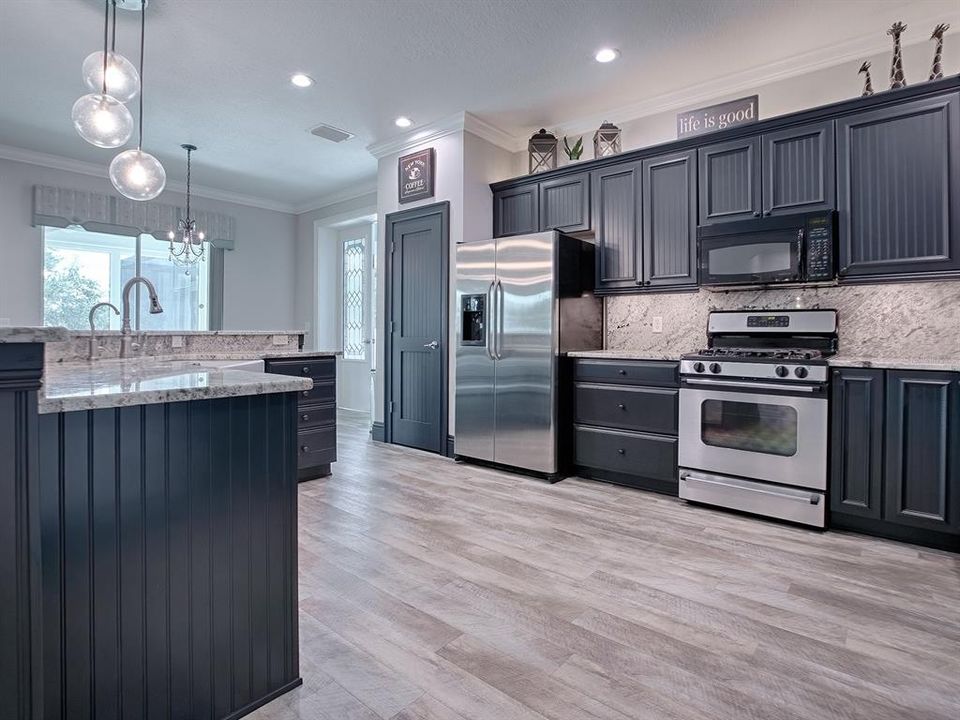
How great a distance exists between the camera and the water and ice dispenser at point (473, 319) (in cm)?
409

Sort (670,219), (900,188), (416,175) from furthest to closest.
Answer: (416,175), (670,219), (900,188)

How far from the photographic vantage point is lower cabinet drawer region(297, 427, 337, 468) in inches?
145

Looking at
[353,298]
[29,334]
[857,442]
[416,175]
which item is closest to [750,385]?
[857,442]

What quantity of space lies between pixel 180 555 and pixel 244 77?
3.59m

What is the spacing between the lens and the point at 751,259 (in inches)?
127

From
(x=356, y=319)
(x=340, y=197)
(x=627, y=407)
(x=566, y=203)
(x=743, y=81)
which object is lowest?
(x=627, y=407)

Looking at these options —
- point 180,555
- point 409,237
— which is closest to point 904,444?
point 180,555

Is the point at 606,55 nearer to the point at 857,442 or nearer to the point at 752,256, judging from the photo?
the point at 752,256

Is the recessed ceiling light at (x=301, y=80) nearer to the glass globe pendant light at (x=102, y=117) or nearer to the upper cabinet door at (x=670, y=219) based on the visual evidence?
the glass globe pendant light at (x=102, y=117)

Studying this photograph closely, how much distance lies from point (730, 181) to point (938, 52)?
3.62 ft

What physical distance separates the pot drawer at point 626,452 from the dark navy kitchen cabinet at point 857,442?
86 cm

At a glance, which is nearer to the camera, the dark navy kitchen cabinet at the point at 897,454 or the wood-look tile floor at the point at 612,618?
the wood-look tile floor at the point at 612,618

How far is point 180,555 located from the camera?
1.30m

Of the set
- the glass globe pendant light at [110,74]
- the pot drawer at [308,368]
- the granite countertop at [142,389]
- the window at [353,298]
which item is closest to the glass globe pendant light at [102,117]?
the glass globe pendant light at [110,74]
